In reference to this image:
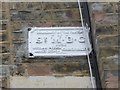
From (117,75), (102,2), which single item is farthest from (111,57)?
(102,2)

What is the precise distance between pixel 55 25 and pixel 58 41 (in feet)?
0.49

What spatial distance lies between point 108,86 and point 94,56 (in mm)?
322

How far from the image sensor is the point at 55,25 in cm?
296

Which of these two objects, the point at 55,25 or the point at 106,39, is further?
the point at 55,25

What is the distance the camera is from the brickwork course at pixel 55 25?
8.78 feet

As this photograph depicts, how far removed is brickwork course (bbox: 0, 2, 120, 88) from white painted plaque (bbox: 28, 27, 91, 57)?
0.05 metres

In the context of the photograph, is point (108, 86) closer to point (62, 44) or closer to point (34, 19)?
point (62, 44)

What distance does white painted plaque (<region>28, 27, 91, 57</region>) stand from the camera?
2793mm

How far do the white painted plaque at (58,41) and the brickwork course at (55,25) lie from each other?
0.05m

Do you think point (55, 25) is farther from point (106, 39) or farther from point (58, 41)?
point (106, 39)

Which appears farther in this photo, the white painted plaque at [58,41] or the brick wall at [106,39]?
the white painted plaque at [58,41]

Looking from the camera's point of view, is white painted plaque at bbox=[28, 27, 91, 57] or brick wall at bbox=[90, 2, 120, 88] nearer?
brick wall at bbox=[90, 2, 120, 88]

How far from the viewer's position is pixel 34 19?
3.01 meters

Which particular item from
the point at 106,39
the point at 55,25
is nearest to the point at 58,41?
the point at 55,25
